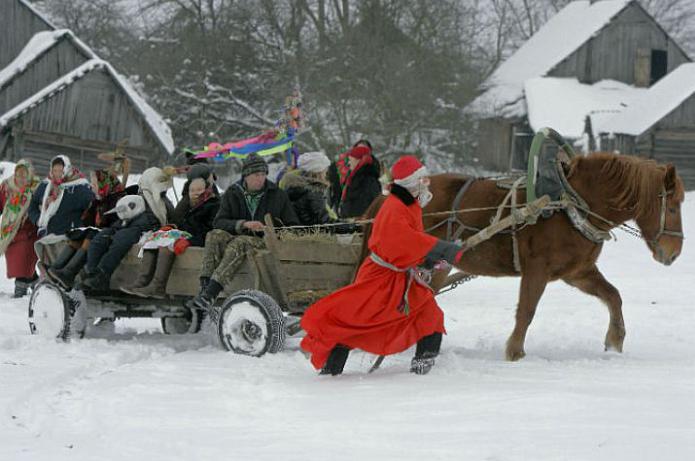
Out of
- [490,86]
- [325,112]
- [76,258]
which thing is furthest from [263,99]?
[76,258]

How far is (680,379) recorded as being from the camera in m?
6.68

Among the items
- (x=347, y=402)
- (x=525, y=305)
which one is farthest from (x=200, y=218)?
(x=347, y=402)

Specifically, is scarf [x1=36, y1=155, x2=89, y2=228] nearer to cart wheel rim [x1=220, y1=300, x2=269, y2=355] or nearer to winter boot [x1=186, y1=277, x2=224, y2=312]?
winter boot [x1=186, y1=277, x2=224, y2=312]

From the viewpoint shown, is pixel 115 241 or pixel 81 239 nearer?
pixel 115 241

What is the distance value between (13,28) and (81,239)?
28.2 meters

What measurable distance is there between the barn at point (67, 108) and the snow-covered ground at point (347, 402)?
79.4 feet

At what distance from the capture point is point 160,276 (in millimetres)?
8719

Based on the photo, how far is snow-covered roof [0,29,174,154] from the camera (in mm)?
32125

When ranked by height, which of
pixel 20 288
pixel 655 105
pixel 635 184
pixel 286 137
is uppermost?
pixel 655 105

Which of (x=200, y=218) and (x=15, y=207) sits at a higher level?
(x=200, y=218)

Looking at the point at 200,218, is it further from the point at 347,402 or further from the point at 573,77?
the point at 573,77

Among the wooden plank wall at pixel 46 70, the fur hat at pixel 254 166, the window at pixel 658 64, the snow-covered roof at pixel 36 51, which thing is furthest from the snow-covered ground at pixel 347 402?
the window at pixel 658 64

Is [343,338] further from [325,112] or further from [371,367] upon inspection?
[325,112]

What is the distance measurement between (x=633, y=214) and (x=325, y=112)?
1026 inches
